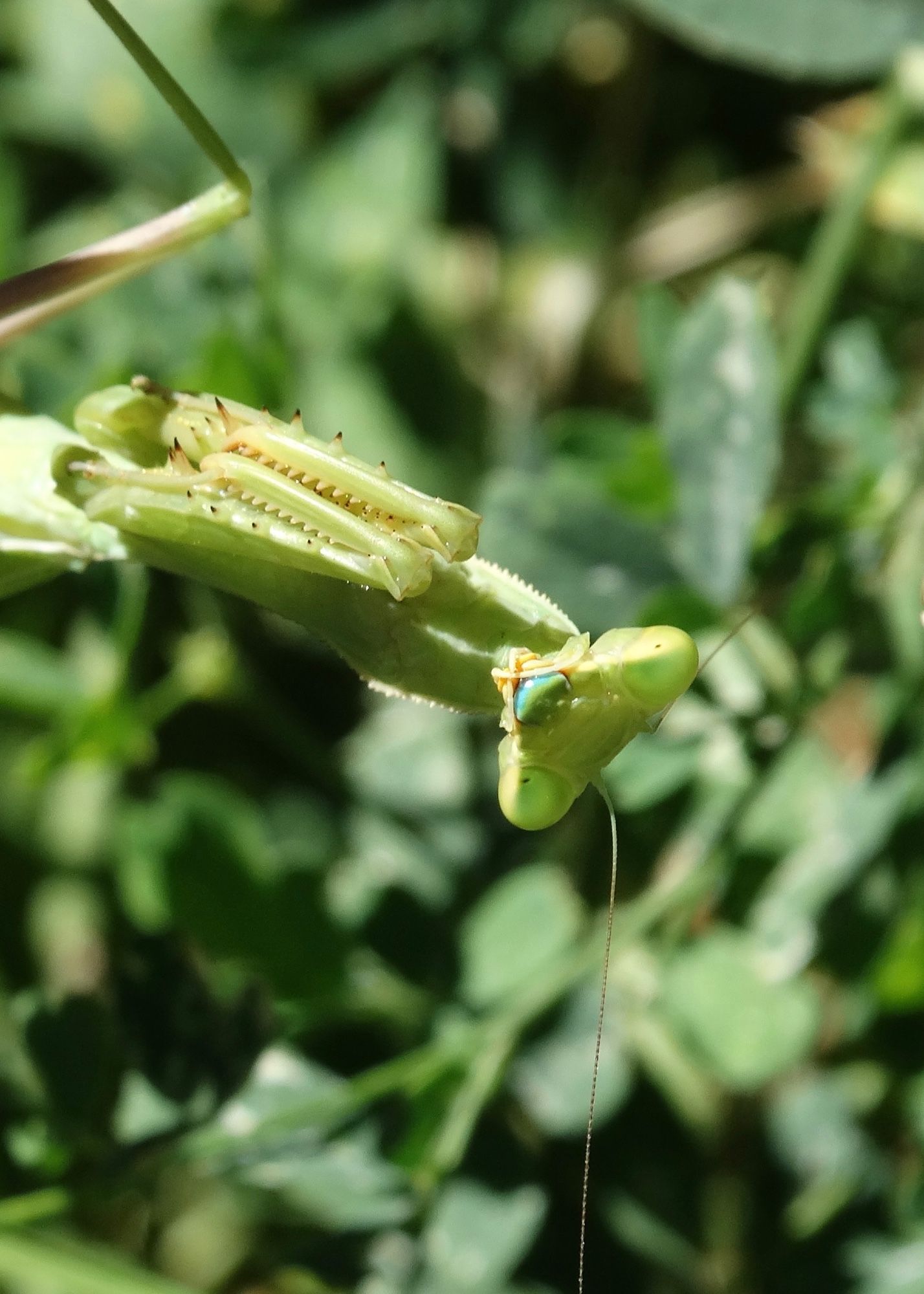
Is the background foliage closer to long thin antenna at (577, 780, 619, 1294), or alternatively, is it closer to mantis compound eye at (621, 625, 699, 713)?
long thin antenna at (577, 780, 619, 1294)

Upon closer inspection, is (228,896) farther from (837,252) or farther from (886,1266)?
(837,252)

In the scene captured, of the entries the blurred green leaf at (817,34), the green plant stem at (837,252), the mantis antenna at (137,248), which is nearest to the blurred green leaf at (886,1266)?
the green plant stem at (837,252)

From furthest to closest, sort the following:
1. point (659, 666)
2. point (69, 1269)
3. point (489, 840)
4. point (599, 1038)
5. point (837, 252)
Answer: point (837, 252), point (489, 840), point (69, 1269), point (599, 1038), point (659, 666)

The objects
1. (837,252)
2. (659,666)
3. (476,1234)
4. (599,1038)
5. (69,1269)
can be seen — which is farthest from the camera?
(837,252)

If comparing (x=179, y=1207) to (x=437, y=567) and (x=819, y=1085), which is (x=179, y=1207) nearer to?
(x=819, y=1085)

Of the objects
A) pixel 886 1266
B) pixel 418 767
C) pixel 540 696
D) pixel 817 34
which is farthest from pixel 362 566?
pixel 817 34

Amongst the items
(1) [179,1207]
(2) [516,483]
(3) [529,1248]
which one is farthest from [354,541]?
(1) [179,1207]

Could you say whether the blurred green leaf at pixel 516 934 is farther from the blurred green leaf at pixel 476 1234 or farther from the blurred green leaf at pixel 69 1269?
the blurred green leaf at pixel 69 1269

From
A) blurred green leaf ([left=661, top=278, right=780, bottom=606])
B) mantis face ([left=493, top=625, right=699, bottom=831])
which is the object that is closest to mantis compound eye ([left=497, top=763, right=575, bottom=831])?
mantis face ([left=493, top=625, right=699, bottom=831])
